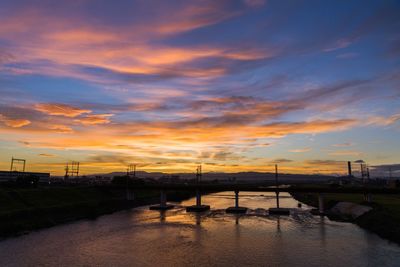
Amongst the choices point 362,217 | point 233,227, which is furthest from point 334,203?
point 233,227

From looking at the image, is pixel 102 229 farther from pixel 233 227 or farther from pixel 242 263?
pixel 242 263

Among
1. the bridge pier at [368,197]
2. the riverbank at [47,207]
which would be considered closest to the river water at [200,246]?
the riverbank at [47,207]

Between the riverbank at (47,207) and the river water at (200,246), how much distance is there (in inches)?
148

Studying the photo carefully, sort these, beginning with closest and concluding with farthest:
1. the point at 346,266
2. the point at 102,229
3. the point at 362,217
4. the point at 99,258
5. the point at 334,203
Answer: the point at 346,266, the point at 99,258, the point at 102,229, the point at 362,217, the point at 334,203

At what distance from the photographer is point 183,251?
1742 inches

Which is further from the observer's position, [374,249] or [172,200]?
[172,200]

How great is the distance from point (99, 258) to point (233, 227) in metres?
32.1

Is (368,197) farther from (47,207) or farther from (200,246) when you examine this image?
(47,207)

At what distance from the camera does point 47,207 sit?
7294 centimetres

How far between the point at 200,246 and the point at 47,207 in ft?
143

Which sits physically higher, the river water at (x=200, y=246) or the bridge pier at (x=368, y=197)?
the bridge pier at (x=368, y=197)

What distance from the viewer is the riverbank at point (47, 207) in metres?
58.5

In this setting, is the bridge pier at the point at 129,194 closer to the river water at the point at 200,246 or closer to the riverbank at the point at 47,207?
the riverbank at the point at 47,207

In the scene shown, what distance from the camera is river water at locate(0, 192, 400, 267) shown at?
3872 centimetres
